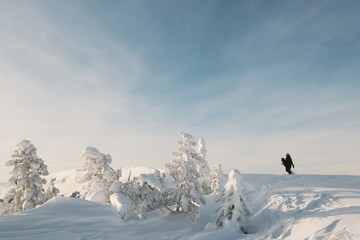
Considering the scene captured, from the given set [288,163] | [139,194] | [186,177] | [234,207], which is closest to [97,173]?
[139,194]

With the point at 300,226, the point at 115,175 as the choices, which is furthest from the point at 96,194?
the point at 300,226

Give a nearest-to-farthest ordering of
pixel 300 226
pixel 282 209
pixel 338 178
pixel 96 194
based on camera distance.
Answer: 1. pixel 300 226
2. pixel 282 209
3. pixel 338 178
4. pixel 96 194

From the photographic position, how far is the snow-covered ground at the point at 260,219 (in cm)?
817

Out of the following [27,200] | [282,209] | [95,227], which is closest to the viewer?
[95,227]

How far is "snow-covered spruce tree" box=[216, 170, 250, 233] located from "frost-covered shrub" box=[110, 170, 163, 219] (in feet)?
12.9

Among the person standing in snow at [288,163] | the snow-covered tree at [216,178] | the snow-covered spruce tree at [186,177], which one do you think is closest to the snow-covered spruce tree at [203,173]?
the snow-covered tree at [216,178]

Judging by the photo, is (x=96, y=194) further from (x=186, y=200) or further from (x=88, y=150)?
(x=186, y=200)

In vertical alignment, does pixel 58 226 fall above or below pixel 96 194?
below

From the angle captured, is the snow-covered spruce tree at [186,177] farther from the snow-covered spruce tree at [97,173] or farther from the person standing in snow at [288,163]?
the person standing in snow at [288,163]

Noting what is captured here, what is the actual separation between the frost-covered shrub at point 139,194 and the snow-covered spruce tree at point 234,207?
3938mm

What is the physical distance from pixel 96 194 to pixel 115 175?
306cm

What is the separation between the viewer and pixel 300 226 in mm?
8922

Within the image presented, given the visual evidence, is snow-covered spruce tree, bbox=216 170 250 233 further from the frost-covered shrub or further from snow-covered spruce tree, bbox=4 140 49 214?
snow-covered spruce tree, bbox=4 140 49 214

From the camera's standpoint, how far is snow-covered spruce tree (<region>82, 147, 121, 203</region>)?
17.6 meters
